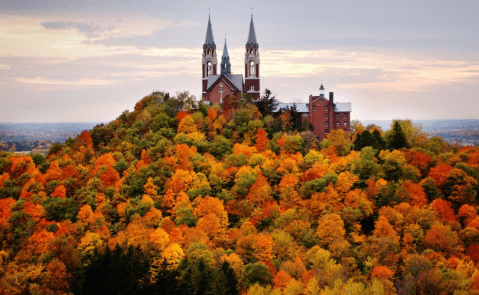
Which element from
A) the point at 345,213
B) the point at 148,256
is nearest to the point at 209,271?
the point at 148,256

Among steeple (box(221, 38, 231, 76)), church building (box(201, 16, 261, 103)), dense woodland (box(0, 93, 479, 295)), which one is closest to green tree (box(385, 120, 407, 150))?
dense woodland (box(0, 93, 479, 295))

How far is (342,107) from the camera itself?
293ft

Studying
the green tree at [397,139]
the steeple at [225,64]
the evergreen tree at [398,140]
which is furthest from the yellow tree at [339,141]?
the steeple at [225,64]

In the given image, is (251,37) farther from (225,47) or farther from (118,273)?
(118,273)

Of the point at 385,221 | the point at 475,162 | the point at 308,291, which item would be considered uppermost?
the point at 475,162

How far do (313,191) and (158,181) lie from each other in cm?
1947

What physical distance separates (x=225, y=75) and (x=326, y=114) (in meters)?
17.5

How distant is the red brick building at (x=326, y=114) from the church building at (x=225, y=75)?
1108 centimetres

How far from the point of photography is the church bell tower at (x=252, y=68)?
314ft

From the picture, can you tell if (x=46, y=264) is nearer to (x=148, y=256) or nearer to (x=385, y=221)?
(x=148, y=256)

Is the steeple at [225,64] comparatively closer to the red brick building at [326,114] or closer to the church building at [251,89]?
the church building at [251,89]

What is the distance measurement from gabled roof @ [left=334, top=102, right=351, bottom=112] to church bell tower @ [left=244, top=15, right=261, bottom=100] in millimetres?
13619

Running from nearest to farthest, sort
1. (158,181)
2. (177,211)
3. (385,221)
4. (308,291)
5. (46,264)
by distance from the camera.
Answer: (308,291) → (46,264) → (385,221) → (177,211) → (158,181)

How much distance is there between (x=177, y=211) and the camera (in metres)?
68.9
